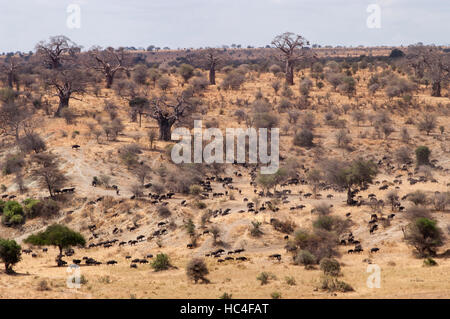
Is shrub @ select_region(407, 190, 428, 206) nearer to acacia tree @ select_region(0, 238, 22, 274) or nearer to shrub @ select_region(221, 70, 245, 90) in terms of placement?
acacia tree @ select_region(0, 238, 22, 274)

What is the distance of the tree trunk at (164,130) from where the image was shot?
58406 mm

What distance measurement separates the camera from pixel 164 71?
309ft

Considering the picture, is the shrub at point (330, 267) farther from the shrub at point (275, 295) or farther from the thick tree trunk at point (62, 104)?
the thick tree trunk at point (62, 104)

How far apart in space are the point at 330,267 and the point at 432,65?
182ft

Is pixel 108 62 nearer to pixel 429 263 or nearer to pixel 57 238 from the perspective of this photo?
pixel 57 238

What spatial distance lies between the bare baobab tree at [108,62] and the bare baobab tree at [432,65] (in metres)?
46.9

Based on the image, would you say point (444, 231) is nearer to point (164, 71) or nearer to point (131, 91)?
point (131, 91)

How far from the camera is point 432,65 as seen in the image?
72500 millimetres

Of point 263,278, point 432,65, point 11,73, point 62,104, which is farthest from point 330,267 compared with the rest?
point 11,73

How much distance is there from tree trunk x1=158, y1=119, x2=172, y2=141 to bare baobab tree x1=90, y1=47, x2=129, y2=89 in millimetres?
24210

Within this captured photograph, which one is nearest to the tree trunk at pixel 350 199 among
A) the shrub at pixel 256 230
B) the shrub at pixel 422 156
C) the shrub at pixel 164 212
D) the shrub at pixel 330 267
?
the shrub at pixel 256 230

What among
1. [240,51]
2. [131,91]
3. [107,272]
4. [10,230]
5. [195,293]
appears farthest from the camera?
[240,51]
